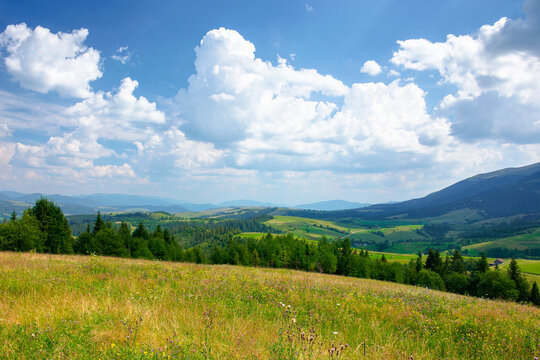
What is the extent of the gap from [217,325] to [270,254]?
75962mm

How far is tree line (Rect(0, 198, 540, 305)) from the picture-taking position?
49.4m

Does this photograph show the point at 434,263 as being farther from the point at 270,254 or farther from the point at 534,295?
the point at 270,254

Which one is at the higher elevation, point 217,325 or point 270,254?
point 217,325

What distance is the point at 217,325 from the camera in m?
5.71

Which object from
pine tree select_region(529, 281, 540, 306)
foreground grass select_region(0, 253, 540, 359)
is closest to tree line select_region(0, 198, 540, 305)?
pine tree select_region(529, 281, 540, 306)

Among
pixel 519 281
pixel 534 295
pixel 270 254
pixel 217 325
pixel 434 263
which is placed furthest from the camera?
pixel 434 263

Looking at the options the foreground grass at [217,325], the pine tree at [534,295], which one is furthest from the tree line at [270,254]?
the foreground grass at [217,325]

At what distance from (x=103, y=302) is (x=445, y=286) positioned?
92238mm

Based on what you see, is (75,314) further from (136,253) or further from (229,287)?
(136,253)

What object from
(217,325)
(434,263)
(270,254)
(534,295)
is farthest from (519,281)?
(217,325)

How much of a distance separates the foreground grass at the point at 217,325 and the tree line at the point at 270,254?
48218 millimetres

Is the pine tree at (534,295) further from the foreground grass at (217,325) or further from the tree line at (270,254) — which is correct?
the foreground grass at (217,325)

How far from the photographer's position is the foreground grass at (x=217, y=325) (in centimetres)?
450

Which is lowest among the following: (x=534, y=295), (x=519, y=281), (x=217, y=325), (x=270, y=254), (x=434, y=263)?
(x=534, y=295)
